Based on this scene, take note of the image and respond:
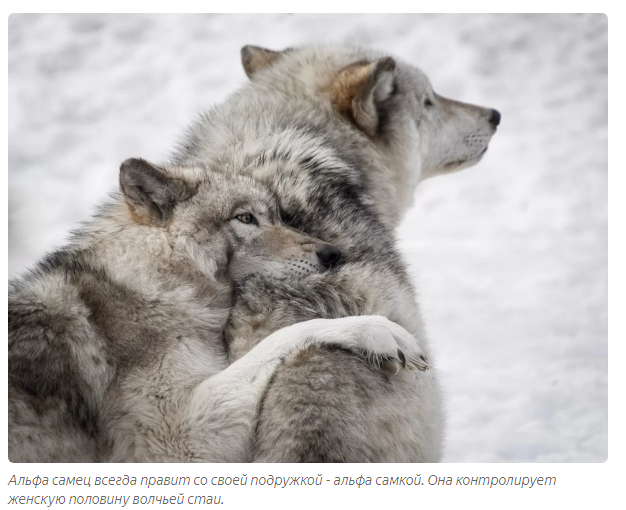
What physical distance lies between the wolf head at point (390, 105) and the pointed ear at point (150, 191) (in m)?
1.40

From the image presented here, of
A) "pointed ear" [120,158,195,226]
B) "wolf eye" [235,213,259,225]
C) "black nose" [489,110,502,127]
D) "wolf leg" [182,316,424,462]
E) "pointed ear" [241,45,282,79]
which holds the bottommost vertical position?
"wolf leg" [182,316,424,462]

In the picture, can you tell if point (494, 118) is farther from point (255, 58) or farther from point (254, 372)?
point (254, 372)

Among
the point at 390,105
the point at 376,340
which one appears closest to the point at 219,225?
the point at 376,340

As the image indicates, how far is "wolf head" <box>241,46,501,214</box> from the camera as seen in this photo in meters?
4.48

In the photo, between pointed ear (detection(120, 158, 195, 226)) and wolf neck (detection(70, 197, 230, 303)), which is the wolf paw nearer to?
wolf neck (detection(70, 197, 230, 303))

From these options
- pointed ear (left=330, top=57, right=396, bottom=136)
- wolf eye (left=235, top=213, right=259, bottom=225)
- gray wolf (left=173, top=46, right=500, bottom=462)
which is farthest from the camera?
pointed ear (left=330, top=57, right=396, bottom=136)

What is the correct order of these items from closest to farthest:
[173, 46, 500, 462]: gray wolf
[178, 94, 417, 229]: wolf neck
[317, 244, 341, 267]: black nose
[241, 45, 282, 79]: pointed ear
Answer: [173, 46, 500, 462]: gray wolf < [317, 244, 341, 267]: black nose < [178, 94, 417, 229]: wolf neck < [241, 45, 282, 79]: pointed ear

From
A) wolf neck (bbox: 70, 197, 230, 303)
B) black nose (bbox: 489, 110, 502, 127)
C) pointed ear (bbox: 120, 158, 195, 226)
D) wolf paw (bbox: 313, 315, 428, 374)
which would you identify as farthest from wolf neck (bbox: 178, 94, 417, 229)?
wolf paw (bbox: 313, 315, 428, 374)

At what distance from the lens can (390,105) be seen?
470 centimetres

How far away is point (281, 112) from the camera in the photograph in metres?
4.35

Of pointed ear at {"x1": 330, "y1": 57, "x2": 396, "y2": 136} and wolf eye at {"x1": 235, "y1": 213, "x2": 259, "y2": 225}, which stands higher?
pointed ear at {"x1": 330, "y1": 57, "x2": 396, "y2": 136}

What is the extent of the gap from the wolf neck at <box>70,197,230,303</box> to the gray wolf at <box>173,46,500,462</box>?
20cm

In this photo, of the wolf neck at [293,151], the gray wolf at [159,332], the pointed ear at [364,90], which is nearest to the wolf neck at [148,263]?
the gray wolf at [159,332]

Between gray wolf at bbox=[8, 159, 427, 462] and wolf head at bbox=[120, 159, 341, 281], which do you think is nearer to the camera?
gray wolf at bbox=[8, 159, 427, 462]
